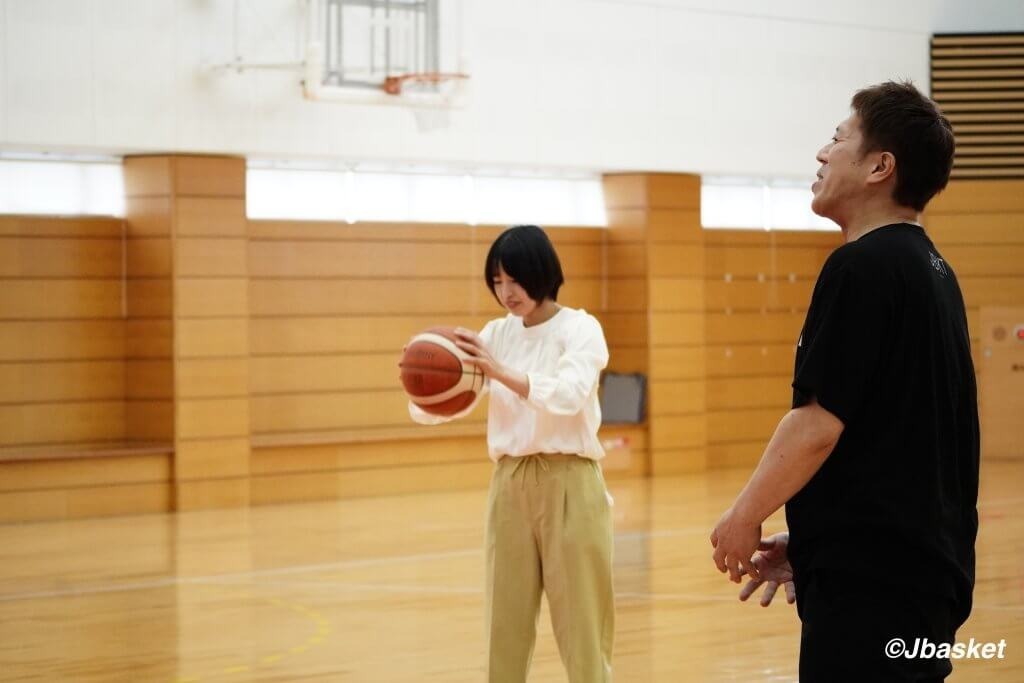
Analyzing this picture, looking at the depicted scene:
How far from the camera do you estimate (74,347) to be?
12.3 meters

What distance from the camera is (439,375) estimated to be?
438 cm

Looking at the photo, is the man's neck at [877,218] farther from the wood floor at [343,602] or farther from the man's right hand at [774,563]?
the wood floor at [343,602]

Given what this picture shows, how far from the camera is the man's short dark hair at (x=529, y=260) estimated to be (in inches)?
165

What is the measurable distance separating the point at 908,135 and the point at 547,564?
2262 mm

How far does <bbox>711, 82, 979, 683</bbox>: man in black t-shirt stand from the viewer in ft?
7.14

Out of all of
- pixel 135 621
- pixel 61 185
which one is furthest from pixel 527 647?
pixel 61 185

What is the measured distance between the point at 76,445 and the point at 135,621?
5390 mm

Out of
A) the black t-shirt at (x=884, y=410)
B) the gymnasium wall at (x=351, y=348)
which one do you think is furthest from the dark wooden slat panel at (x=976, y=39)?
the black t-shirt at (x=884, y=410)

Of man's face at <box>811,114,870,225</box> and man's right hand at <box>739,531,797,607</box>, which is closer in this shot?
man's face at <box>811,114,870,225</box>

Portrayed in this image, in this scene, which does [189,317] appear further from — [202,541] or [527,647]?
[527,647]

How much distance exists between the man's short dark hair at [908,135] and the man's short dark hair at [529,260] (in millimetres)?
1947

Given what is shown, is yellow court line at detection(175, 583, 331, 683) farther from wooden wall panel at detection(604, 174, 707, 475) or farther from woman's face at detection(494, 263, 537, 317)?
wooden wall panel at detection(604, 174, 707, 475)

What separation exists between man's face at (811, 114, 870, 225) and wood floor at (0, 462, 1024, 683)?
3.88m

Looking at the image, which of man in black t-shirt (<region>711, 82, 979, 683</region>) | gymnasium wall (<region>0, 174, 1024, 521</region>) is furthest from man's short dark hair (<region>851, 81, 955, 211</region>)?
gymnasium wall (<region>0, 174, 1024, 521</region>)
